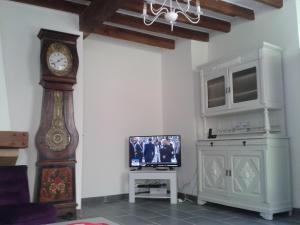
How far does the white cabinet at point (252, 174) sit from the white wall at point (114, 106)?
1.50m

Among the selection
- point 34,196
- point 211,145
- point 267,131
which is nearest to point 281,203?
point 267,131

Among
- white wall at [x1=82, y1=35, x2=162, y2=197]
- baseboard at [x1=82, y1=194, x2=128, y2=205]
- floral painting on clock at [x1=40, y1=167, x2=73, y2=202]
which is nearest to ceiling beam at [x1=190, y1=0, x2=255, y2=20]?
white wall at [x1=82, y1=35, x2=162, y2=197]

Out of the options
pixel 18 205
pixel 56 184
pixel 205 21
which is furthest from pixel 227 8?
pixel 18 205

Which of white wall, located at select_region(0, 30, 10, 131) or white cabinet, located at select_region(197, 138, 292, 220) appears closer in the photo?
white wall, located at select_region(0, 30, 10, 131)

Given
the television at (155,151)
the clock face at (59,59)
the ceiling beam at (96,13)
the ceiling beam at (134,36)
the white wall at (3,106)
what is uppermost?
the ceiling beam at (134,36)

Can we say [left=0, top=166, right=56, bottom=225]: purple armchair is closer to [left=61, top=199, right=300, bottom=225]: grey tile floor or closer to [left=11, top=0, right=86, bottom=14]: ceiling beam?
[left=61, top=199, right=300, bottom=225]: grey tile floor

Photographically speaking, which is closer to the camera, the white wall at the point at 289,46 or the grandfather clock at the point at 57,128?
the grandfather clock at the point at 57,128

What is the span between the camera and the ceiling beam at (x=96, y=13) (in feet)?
10.5

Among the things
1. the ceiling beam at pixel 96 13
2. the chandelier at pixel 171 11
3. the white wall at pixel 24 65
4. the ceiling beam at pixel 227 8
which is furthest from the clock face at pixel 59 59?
the ceiling beam at pixel 227 8

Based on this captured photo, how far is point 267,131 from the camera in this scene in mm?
3445

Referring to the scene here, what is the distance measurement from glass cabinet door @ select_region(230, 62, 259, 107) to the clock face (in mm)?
2018

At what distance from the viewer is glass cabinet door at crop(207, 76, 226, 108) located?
402 centimetres

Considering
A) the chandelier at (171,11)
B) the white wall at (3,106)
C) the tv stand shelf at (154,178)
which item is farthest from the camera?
the tv stand shelf at (154,178)

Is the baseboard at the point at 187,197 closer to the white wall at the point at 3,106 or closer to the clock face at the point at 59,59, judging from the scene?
the clock face at the point at 59,59
